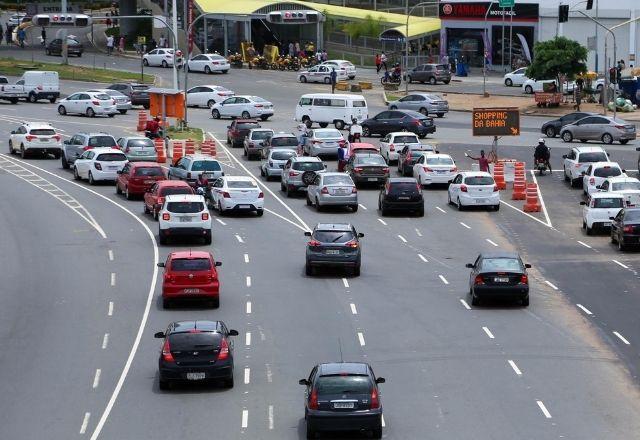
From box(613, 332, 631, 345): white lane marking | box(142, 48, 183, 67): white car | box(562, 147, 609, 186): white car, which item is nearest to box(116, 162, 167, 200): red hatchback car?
box(562, 147, 609, 186): white car

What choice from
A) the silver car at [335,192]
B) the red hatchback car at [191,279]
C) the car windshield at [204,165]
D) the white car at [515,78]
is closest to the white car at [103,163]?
the car windshield at [204,165]

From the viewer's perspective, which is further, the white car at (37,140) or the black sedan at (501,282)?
the white car at (37,140)

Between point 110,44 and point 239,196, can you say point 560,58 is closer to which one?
point 239,196

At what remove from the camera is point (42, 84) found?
290 feet

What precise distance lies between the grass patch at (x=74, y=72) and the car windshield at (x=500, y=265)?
63566mm

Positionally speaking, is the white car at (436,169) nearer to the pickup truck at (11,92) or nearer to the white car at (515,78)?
the pickup truck at (11,92)

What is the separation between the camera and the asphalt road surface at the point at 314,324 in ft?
94.3

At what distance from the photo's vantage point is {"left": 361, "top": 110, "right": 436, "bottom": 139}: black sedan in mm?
73625

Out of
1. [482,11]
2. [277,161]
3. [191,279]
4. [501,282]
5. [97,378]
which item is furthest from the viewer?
[482,11]

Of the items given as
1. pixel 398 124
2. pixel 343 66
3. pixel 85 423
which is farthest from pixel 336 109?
pixel 85 423

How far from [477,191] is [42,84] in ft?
134

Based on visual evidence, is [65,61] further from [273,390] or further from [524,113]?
[273,390]

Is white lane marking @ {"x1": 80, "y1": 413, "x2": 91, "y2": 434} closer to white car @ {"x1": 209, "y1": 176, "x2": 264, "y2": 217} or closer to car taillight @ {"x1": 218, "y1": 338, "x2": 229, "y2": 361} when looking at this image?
car taillight @ {"x1": 218, "y1": 338, "x2": 229, "y2": 361}

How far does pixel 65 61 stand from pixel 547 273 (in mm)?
69532
